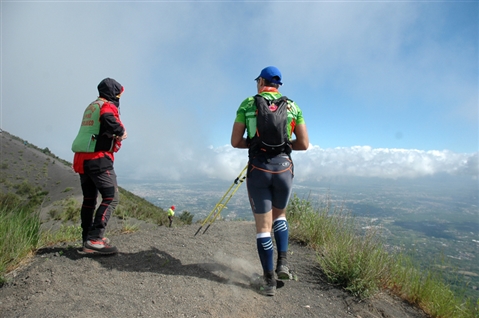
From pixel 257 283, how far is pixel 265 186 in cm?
105

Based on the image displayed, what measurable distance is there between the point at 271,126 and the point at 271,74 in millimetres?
663

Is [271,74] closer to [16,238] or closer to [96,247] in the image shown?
[96,247]

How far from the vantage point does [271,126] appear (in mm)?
2555

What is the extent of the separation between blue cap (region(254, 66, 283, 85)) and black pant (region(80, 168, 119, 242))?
2.13 meters

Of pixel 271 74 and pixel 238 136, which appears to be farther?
pixel 271 74

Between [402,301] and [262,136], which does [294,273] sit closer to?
[402,301]

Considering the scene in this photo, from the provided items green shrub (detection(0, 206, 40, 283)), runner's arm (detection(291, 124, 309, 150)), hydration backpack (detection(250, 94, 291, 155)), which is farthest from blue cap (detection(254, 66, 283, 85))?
green shrub (detection(0, 206, 40, 283))

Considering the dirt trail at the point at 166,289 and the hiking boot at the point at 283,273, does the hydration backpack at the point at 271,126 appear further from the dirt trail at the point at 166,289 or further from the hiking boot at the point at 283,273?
the dirt trail at the point at 166,289

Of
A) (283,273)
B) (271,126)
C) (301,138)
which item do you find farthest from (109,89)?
(283,273)

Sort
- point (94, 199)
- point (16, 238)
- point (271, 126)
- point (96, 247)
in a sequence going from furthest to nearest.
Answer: point (94, 199) → point (96, 247) → point (16, 238) → point (271, 126)

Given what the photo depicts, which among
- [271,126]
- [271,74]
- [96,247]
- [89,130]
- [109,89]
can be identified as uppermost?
[271,74]

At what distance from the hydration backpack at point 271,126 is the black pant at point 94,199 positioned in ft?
5.95

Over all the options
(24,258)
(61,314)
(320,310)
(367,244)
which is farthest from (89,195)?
(367,244)

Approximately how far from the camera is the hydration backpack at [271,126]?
2559mm
